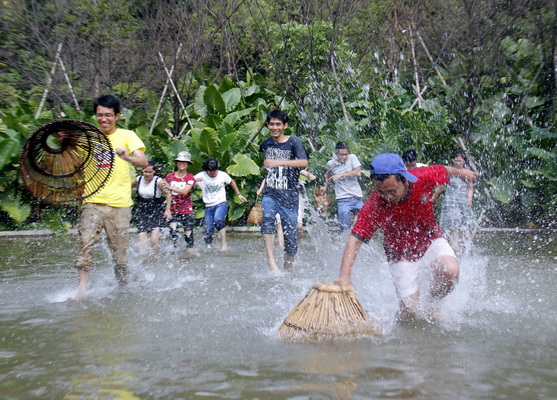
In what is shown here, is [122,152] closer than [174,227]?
Yes

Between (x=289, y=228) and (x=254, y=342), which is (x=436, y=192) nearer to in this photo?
(x=289, y=228)

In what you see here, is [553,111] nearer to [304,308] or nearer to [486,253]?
[486,253]

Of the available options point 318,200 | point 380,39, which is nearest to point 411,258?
point 318,200

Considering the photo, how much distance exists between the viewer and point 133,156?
621 centimetres

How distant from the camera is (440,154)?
13547 millimetres

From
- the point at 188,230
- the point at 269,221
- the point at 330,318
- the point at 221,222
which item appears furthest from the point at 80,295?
the point at 221,222

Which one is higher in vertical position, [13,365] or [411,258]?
[411,258]

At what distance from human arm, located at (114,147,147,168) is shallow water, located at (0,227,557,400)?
4.21 feet

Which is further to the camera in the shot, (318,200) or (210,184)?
(318,200)

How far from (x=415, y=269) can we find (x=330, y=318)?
0.96 meters

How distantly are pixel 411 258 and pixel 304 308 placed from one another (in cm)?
103

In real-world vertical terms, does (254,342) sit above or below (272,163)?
below

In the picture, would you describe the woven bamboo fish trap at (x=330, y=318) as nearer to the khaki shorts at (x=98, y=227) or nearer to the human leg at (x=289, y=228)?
the khaki shorts at (x=98, y=227)

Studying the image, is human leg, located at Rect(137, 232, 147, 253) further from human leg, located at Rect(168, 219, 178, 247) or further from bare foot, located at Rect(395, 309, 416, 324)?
bare foot, located at Rect(395, 309, 416, 324)
